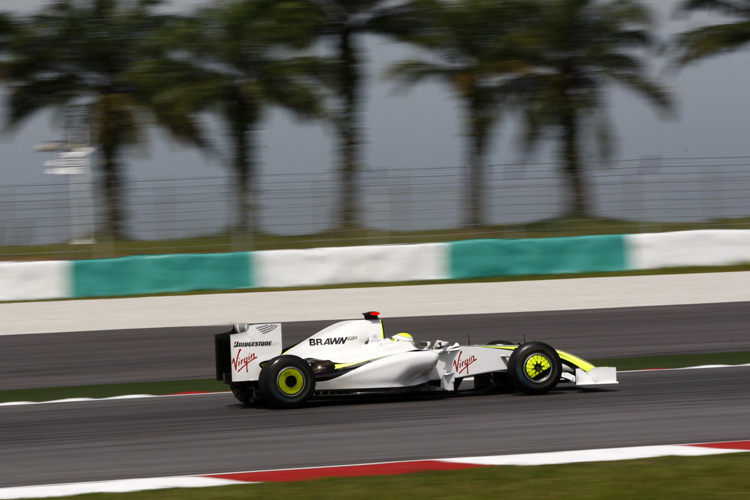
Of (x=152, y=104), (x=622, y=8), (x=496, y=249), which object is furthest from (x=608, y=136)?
(x=152, y=104)

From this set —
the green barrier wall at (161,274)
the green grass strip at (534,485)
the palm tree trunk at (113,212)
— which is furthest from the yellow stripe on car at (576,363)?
the palm tree trunk at (113,212)

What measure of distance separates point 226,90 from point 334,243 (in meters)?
6.39

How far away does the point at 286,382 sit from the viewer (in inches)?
307

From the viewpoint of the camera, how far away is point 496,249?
1588cm

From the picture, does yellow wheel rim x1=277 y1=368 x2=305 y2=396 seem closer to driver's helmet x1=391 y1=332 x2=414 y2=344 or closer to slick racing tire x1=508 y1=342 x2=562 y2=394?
driver's helmet x1=391 y1=332 x2=414 y2=344

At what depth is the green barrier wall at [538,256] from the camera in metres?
15.7

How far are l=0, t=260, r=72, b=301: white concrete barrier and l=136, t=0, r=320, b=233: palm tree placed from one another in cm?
623

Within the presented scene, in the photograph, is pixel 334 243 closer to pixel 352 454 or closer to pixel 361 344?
pixel 361 344

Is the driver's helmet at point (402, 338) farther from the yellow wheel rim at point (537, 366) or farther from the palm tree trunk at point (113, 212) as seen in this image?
the palm tree trunk at point (113, 212)

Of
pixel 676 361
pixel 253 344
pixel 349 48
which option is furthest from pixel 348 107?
pixel 253 344

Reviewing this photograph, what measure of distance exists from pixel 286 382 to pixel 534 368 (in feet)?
6.13

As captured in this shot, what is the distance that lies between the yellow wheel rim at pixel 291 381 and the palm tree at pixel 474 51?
549 inches

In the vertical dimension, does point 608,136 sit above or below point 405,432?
above

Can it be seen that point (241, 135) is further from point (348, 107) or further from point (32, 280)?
point (32, 280)
